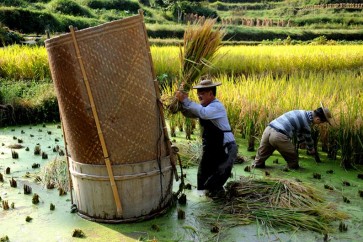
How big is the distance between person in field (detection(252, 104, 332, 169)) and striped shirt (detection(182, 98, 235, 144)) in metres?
1.11

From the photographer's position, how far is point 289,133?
17.0ft

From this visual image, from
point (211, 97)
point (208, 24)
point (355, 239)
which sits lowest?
point (355, 239)

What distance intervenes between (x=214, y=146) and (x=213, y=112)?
36cm

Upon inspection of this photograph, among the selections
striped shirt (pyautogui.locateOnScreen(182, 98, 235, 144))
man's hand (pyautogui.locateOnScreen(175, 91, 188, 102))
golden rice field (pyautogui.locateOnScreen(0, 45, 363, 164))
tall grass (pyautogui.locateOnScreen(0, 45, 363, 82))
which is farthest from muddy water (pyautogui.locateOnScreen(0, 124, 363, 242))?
tall grass (pyautogui.locateOnScreen(0, 45, 363, 82))

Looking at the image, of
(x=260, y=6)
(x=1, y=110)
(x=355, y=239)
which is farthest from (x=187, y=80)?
(x=260, y=6)

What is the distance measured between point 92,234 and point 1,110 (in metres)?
4.65

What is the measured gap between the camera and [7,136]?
6.68 metres

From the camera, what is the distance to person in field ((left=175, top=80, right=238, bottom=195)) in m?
4.12

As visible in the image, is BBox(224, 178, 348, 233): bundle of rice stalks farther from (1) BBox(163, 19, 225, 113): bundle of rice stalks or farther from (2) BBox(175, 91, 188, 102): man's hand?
(1) BBox(163, 19, 225, 113): bundle of rice stalks

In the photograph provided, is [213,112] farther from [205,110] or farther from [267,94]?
[267,94]

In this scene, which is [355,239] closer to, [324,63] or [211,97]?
[211,97]

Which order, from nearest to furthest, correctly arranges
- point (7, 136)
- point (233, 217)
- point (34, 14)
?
point (233, 217), point (7, 136), point (34, 14)

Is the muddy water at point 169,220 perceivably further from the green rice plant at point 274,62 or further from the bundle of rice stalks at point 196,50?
the green rice plant at point 274,62

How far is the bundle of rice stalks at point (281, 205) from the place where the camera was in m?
3.67
